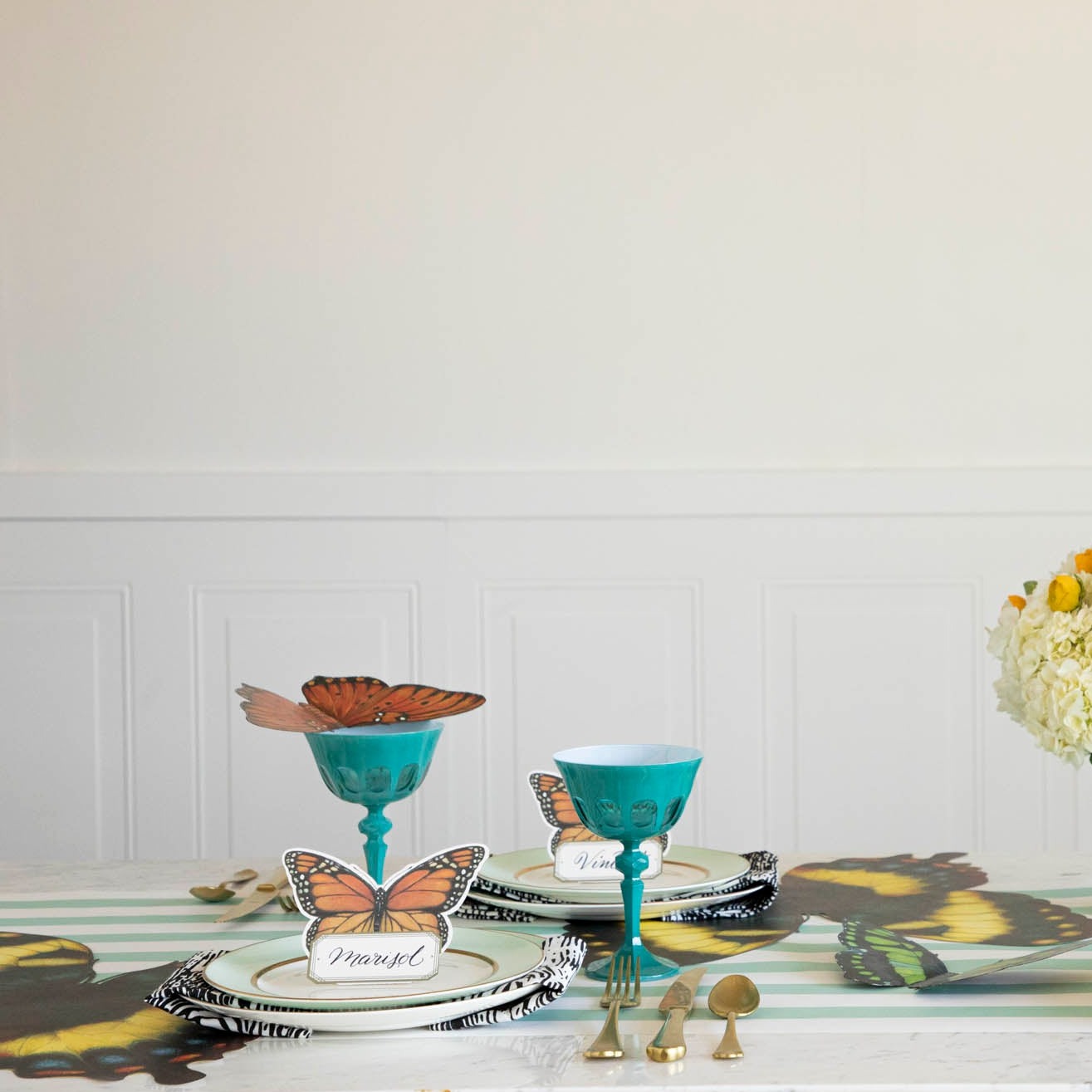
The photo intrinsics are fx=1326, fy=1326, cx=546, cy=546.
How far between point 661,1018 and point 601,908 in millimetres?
243

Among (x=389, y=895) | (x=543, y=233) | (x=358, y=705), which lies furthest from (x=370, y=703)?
(x=543, y=233)

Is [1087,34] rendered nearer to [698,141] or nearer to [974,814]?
[698,141]

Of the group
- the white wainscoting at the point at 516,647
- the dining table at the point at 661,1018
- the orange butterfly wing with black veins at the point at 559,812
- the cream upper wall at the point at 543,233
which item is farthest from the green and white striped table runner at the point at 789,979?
the cream upper wall at the point at 543,233

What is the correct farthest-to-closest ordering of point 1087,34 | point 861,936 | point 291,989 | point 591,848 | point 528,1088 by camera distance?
point 1087,34 < point 591,848 < point 861,936 < point 291,989 < point 528,1088

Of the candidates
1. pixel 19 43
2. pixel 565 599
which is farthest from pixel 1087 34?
pixel 19 43

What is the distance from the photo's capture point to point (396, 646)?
8.07 ft

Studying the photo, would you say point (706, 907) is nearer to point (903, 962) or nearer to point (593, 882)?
point (593, 882)

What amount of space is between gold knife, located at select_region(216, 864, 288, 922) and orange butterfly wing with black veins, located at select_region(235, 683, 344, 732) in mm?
137

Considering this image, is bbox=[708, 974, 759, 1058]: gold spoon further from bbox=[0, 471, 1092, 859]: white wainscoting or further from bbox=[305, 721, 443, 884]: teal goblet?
bbox=[0, 471, 1092, 859]: white wainscoting

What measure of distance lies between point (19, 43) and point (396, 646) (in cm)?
131

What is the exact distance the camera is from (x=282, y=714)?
1.08 m

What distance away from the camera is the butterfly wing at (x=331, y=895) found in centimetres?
88

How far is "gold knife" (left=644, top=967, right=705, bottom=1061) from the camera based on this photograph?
783mm

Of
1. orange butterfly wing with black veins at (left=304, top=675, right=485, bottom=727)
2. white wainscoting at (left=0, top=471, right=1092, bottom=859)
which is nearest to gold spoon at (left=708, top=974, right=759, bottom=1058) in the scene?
orange butterfly wing with black veins at (left=304, top=675, right=485, bottom=727)
